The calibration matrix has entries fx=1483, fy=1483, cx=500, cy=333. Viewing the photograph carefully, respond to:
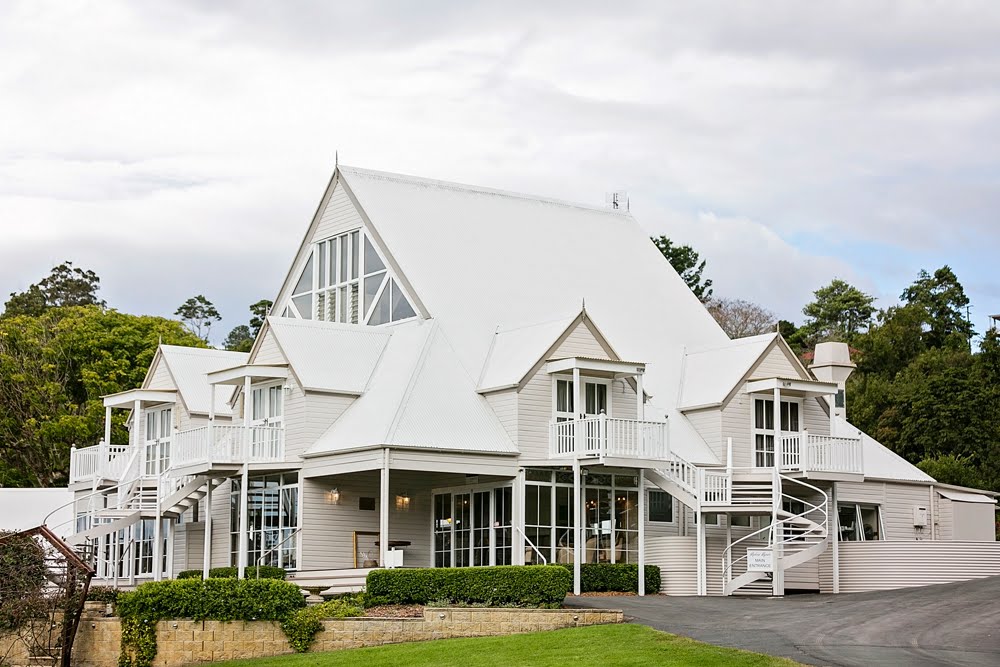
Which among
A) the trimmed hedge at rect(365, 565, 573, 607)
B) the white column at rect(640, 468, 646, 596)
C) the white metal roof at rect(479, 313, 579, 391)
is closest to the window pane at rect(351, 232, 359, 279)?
the white metal roof at rect(479, 313, 579, 391)

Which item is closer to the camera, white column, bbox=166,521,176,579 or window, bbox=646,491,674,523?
window, bbox=646,491,674,523

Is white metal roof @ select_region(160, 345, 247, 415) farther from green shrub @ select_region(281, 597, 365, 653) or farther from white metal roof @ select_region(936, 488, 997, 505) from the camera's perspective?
white metal roof @ select_region(936, 488, 997, 505)

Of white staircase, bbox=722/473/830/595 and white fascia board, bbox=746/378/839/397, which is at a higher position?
white fascia board, bbox=746/378/839/397

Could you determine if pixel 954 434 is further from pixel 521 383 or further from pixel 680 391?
pixel 521 383

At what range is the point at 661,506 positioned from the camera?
37.9 m

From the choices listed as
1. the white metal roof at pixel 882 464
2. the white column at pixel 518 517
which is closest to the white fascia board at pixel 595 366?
the white column at pixel 518 517

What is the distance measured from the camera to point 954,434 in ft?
189

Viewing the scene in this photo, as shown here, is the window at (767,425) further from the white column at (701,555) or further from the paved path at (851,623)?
the paved path at (851,623)

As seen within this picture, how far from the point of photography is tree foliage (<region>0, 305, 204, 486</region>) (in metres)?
55.8

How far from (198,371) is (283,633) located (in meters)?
17.8

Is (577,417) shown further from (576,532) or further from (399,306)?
(399,306)

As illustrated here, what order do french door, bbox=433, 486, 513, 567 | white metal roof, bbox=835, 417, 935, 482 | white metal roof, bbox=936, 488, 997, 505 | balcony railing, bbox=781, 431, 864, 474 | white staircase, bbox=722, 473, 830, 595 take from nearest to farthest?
Answer: white staircase, bbox=722, 473, 830, 595 < french door, bbox=433, 486, 513, 567 < balcony railing, bbox=781, 431, 864, 474 < white metal roof, bbox=835, 417, 935, 482 < white metal roof, bbox=936, 488, 997, 505

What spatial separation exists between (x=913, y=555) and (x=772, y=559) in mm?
5184

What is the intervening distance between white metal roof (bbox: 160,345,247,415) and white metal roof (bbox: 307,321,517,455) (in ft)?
21.1
